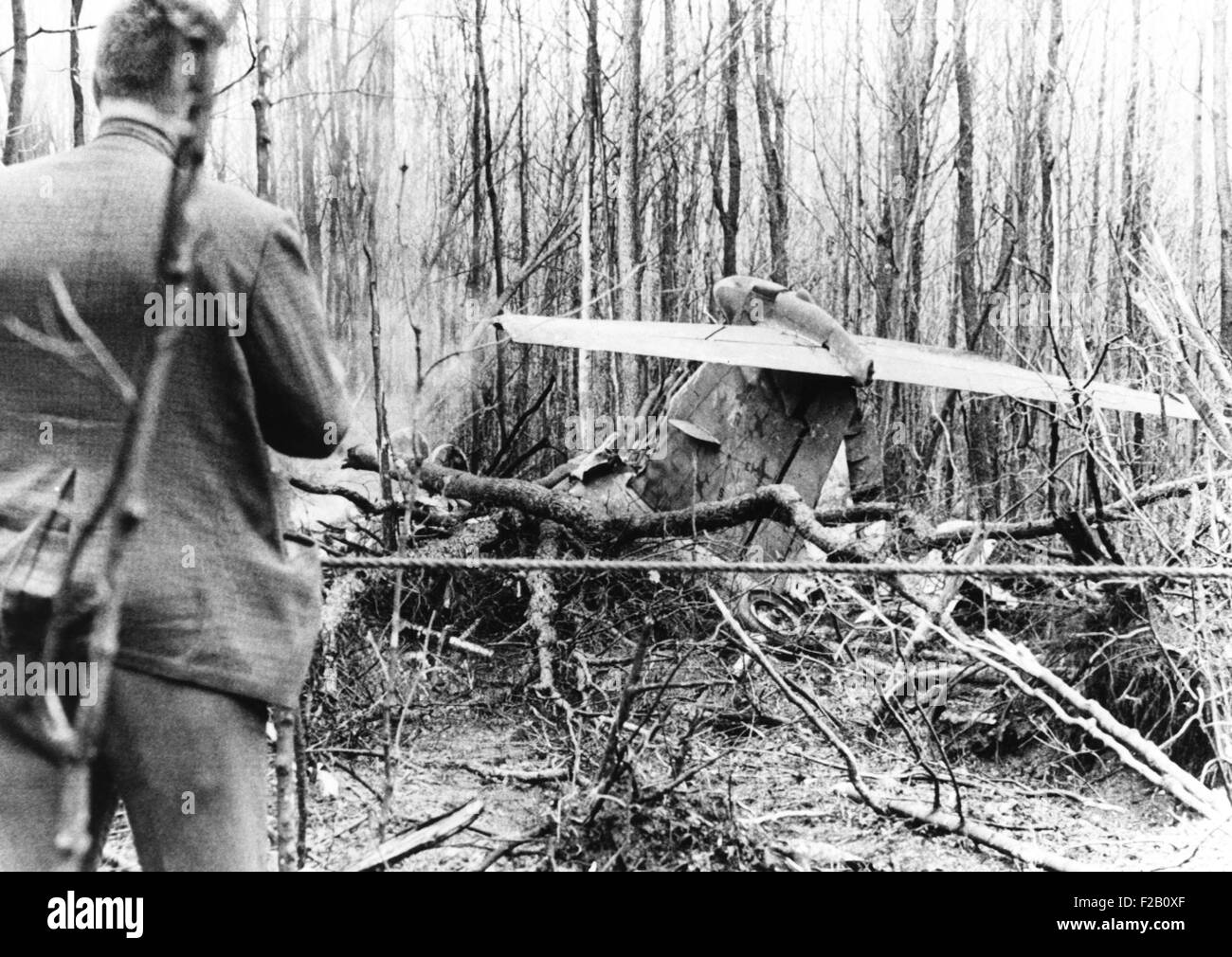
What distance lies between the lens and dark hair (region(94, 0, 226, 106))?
1037 millimetres

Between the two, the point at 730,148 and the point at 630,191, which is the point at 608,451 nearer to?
the point at 630,191

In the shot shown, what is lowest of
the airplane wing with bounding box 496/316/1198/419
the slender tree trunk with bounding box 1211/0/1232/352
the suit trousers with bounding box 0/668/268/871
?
the suit trousers with bounding box 0/668/268/871

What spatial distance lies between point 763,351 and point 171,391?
271cm

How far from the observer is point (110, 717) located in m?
1.04

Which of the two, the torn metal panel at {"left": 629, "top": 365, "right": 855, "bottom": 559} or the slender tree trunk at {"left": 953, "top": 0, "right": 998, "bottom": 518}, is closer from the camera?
the torn metal panel at {"left": 629, "top": 365, "right": 855, "bottom": 559}

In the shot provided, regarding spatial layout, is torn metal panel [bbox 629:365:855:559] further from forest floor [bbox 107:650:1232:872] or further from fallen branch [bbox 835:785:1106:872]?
fallen branch [bbox 835:785:1106:872]

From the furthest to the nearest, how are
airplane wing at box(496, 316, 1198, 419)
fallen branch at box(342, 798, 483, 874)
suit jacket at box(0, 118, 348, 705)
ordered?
airplane wing at box(496, 316, 1198, 419) → fallen branch at box(342, 798, 483, 874) → suit jacket at box(0, 118, 348, 705)

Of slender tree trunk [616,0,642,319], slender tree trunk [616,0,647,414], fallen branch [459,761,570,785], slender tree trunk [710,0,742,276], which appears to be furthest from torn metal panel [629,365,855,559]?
slender tree trunk [710,0,742,276]

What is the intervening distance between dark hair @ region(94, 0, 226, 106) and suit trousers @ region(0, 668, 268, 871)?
536 mm

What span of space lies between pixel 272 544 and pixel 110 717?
0.21 meters

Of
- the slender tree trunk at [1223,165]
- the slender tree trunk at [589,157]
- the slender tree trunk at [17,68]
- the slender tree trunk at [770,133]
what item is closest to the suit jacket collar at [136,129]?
the slender tree trunk at [17,68]

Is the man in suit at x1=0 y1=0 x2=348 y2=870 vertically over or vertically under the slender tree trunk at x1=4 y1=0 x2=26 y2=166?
under

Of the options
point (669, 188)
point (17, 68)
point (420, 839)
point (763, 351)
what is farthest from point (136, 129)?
point (669, 188)
